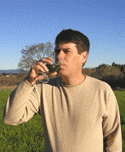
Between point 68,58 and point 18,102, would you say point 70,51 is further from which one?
point 18,102

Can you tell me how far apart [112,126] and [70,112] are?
→ 0.70m

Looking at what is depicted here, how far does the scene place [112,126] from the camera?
2.17 meters

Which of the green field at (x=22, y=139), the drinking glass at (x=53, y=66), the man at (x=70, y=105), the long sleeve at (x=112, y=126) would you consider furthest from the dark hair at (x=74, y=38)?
the green field at (x=22, y=139)

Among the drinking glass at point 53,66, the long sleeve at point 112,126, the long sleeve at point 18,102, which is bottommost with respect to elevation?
A: the long sleeve at point 112,126

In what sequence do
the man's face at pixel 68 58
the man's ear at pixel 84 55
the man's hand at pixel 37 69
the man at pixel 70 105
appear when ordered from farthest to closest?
the man's ear at pixel 84 55, the man's face at pixel 68 58, the man at pixel 70 105, the man's hand at pixel 37 69

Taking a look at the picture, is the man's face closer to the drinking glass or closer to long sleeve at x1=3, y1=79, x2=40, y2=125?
the drinking glass

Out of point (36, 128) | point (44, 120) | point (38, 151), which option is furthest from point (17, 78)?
point (44, 120)

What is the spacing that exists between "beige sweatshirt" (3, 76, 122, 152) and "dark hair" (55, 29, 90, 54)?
18.1 inches

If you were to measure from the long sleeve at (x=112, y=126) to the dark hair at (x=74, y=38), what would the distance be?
0.72 m

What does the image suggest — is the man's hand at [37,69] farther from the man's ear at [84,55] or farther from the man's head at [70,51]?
the man's ear at [84,55]

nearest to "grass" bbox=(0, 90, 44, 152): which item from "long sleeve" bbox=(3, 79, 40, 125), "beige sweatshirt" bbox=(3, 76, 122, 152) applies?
"beige sweatshirt" bbox=(3, 76, 122, 152)

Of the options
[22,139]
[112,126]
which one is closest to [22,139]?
[22,139]

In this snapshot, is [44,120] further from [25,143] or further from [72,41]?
[25,143]

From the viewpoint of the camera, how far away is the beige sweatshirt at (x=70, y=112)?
1.81m
